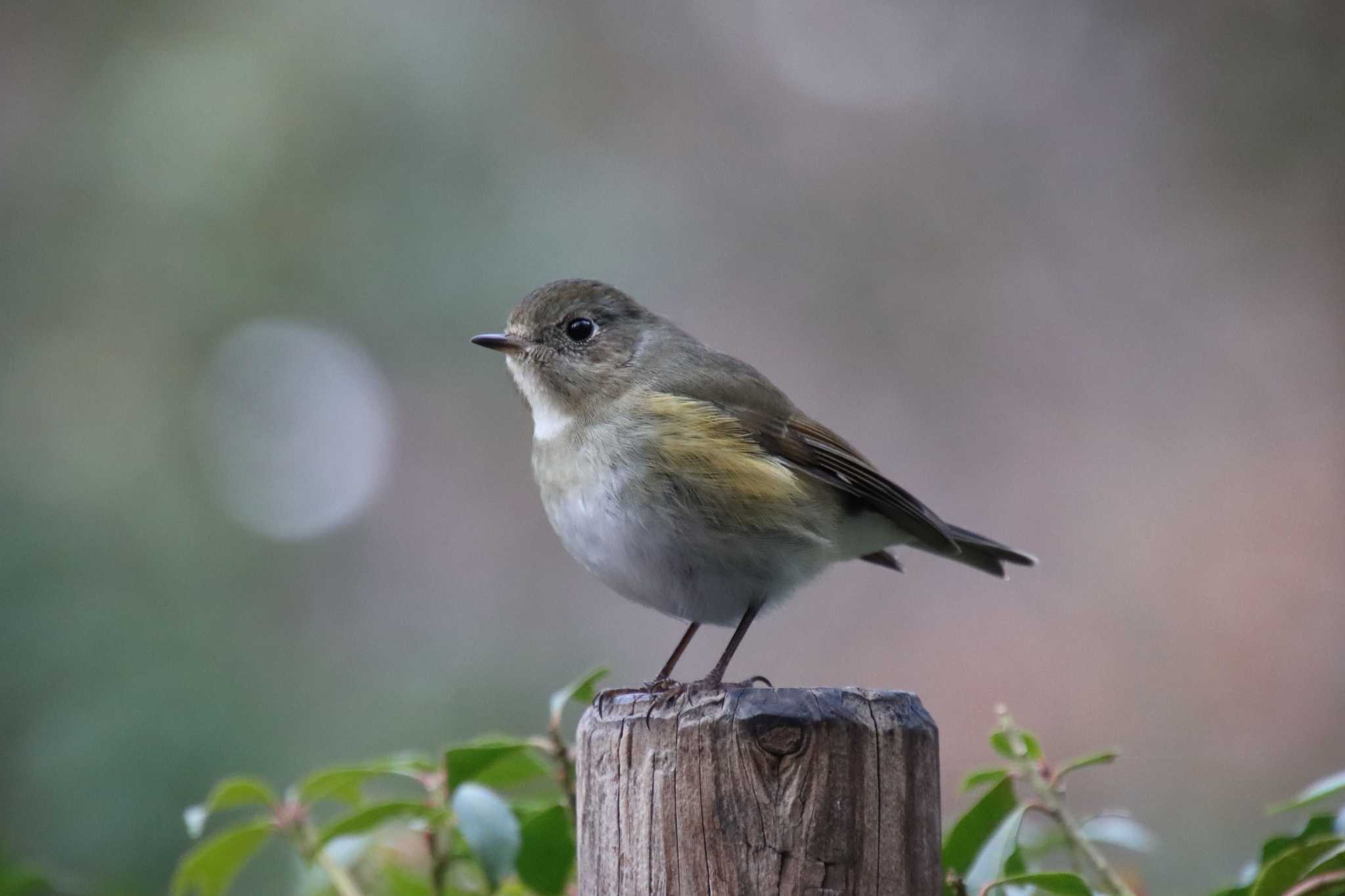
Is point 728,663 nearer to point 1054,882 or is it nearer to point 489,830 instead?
point 489,830

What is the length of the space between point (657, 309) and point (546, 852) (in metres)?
7.11

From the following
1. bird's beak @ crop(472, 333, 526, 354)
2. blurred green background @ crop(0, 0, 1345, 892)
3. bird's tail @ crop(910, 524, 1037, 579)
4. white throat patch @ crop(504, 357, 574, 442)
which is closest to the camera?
white throat patch @ crop(504, 357, 574, 442)

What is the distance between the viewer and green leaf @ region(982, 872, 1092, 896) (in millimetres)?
1860

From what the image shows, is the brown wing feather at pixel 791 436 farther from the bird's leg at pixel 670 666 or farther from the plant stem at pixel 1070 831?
the plant stem at pixel 1070 831

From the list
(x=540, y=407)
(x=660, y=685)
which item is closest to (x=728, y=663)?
(x=660, y=685)

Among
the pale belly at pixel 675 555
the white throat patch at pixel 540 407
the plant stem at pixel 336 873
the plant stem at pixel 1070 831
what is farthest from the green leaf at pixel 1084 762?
the white throat patch at pixel 540 407

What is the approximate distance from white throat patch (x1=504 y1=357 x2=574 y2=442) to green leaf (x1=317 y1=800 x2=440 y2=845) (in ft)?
4.11

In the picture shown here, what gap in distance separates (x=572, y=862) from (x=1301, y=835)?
46.7 inches

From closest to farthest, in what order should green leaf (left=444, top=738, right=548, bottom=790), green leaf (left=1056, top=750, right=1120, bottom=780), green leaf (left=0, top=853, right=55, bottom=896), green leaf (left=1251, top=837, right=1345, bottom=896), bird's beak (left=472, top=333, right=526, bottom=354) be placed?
green leaf (left=1251, top=837, right=1345, bottom=896) → green leaf (left=1056, top=750, right=1120, bottom=780) → green leaf (left=444, top=738, right=548, bottom=790) → green leaf (left=0, top=853, right=55, bottom=896) → bird's beak (left=472, top=333, right=526, bottom=354)

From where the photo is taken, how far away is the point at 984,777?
7.39 feet

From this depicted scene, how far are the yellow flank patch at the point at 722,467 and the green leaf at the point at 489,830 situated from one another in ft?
3.39

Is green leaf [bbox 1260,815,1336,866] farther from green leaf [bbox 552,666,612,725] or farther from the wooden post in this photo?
green leaf [bbox 552,666,612,725]

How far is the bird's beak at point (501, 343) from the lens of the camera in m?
3.52

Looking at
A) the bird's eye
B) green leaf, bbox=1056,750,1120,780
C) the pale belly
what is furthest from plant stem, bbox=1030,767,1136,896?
the bird's eye
